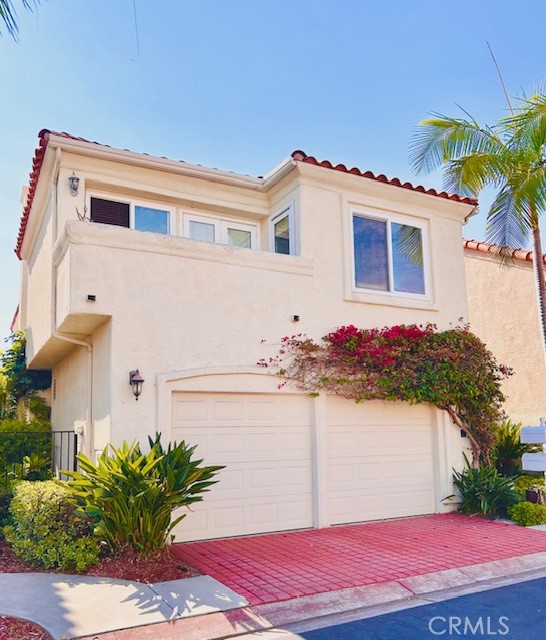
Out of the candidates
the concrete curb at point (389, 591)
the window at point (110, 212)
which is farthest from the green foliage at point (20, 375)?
Result: the concrete curb at point (389, 591)

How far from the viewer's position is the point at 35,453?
516 inches

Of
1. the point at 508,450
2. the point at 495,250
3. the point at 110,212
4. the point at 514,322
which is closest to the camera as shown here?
the point at 110,212

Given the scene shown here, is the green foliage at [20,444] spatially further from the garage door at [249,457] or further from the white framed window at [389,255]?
the white framed window at [389,255]

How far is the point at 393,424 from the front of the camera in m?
12.1

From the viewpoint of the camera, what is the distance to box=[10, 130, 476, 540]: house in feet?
31.4

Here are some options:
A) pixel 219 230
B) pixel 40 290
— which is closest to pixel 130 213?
pixel 219 230

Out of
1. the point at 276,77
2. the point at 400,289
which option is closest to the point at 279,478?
the point at 400,289

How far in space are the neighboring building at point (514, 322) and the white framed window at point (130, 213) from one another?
9.11m

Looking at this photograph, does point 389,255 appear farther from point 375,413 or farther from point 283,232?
point 375,413

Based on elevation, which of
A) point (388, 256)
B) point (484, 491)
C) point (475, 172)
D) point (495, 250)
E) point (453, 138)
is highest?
point (453, 138)

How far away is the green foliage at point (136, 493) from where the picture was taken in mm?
7836

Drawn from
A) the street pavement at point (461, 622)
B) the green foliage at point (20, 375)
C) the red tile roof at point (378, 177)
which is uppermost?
the red tile roof at point (378, 177)

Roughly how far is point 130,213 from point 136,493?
6.26 meters

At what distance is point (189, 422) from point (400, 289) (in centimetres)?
559
